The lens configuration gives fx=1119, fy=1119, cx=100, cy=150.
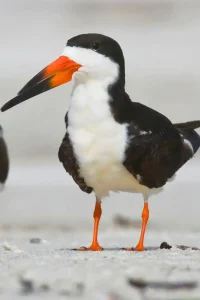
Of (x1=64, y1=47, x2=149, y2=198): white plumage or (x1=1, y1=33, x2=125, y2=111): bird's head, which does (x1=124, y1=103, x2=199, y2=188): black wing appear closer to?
(x1=64, y1=47, x2=149, y2=198): white plumage

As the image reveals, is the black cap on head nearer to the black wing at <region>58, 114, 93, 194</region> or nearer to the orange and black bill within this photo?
the orange and black bill

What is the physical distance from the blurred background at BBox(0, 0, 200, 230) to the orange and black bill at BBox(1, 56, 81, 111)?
2831 millimetres

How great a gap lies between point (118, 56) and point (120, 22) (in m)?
6.00

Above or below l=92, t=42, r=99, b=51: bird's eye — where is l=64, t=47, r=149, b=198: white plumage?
below

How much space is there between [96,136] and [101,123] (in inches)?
2.8

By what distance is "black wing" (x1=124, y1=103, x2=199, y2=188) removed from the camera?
214 inches

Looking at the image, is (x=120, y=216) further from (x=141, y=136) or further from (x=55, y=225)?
(x=141, y=136)

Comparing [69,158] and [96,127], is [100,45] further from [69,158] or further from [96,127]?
[69,158]

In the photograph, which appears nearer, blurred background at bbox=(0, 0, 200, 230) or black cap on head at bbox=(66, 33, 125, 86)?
black cap on head at bbox=(66, 33, 125, 86)

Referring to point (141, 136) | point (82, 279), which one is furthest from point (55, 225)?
point (82, 279)

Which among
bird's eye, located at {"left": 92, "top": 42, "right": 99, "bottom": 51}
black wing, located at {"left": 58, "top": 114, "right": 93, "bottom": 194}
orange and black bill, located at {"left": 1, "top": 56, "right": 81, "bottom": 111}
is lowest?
black wing, located at {"left": 58, "top": 114, "right": 93, "bottom": 194}

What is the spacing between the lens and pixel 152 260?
15.6 feet

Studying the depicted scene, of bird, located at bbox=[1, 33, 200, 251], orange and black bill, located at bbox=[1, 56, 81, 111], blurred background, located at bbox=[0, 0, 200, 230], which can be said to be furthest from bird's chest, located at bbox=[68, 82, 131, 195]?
blurred background, located at bbox=[0, 0, 200, 230]

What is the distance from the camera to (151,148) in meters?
5.55
